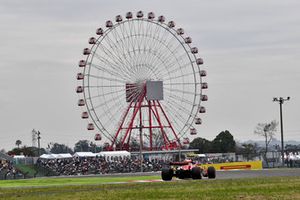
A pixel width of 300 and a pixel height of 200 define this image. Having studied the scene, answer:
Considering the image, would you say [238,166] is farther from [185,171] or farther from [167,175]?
[167,175]

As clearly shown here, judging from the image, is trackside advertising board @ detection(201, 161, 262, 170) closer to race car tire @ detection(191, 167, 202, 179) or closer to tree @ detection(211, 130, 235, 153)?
race car tire @ detection(191, 167, 202, 179)

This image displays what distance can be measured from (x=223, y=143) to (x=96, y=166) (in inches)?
4270

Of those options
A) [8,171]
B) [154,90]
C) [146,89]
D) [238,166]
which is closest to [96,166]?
[8,171]

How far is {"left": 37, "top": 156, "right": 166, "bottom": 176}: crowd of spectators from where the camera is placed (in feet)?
262

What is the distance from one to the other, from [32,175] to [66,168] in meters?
5.41

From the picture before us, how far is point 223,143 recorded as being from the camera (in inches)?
7387

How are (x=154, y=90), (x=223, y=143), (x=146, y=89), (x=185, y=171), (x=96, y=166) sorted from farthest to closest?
(x=223, y=143), (x=154, y=90), (x=146, y=89), (x=96, y=166), (x=185, y=171)

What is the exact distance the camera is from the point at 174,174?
4728 centimetres

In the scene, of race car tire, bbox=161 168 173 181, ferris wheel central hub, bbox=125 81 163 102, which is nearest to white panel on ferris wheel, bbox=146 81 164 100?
ferris wheel central hub, bbox=125 81 163 102

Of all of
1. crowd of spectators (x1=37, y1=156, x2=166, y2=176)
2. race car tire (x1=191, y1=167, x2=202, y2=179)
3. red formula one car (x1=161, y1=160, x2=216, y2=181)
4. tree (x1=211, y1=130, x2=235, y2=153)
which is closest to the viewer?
race car tire (x1=191, y1=167, x2=202, y2=179)

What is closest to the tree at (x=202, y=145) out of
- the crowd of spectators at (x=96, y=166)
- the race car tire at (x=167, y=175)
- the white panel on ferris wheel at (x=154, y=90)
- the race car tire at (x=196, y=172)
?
the white panel on ferris wheel at (x=154, y=90)

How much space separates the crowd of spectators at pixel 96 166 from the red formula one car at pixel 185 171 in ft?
109

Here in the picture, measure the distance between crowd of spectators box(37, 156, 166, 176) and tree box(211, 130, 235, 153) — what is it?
9845 centimetres

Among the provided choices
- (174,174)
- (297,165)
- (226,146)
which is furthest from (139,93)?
(226,146)
